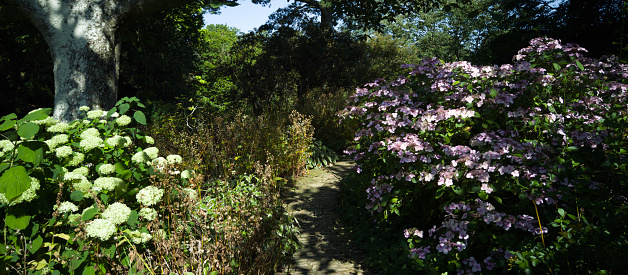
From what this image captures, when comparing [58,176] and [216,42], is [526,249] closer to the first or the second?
[58,176]

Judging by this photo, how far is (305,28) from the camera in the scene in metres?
11.5

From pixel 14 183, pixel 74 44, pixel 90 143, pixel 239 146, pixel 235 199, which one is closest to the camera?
pixel 14 183

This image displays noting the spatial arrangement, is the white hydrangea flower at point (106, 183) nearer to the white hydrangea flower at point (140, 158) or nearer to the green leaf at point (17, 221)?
the white hydrangea flower at point (140, 158)

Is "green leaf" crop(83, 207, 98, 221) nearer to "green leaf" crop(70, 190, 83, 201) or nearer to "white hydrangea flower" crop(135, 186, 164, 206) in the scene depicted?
"green leaf" crop(70, 190, 83, 201)

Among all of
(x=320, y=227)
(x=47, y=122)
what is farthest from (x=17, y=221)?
(x=320, y=227)

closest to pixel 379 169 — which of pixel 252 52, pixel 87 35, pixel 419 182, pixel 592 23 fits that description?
pixel 419 182

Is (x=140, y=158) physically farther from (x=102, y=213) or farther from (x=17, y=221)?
(x=17, y=221)

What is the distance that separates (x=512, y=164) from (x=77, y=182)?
3.16 meters

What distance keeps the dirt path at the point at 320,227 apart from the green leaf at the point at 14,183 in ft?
6.44

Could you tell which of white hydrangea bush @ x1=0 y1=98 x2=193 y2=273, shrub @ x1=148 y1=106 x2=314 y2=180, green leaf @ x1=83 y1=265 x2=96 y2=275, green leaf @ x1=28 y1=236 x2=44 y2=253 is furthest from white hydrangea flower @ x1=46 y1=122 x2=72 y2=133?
shrub @ x1=148 y1=106 x2=314 y2=180

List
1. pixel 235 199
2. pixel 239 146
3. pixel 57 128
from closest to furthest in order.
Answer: pixel 57 128 → pixel 235 199 → pixel 239 146

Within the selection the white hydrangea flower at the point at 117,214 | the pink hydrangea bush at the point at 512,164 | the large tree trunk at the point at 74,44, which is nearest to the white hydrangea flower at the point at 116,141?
the white hydrangea flower at the point at 117,214

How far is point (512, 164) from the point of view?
Result: 2727 millimetres

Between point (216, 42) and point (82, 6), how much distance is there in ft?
83.0
